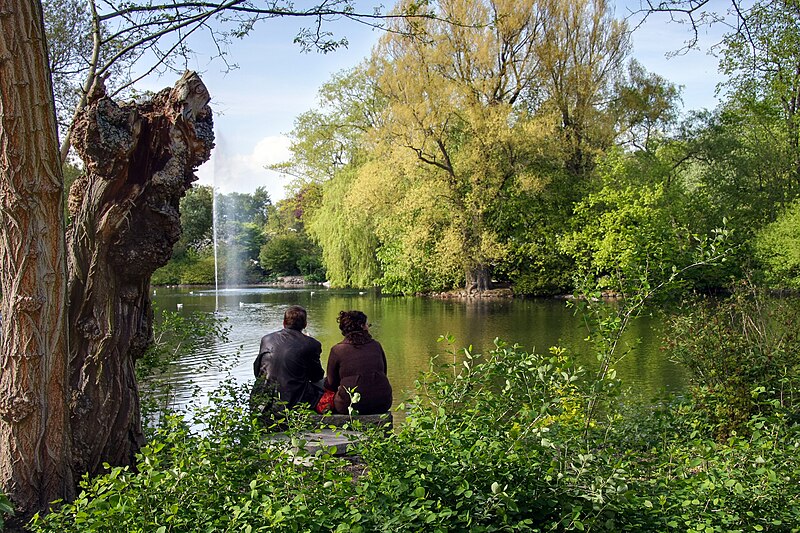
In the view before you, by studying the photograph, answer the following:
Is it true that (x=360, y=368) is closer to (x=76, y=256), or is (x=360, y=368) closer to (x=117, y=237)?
(x=117, y=237)

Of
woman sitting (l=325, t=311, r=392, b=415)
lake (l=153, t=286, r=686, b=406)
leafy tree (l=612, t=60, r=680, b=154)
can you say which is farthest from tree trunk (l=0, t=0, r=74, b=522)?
leafy tree (l=612, t=60, r=680, b=154)

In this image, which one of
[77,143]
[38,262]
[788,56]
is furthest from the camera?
[788,56]

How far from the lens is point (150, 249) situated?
4.59 metres

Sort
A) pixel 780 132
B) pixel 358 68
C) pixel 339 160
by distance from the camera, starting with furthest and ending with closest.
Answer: pixel 339 160, pixel 358 68, pixel 780 132

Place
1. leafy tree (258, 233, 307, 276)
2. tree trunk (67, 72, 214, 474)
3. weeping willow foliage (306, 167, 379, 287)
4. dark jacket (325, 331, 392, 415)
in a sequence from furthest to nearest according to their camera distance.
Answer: leafy tree (258, 233, 307, 276) → weeping willow foliage (306, 167, 379, 287) → dark jacket (325, 331, 392, 415) → tree trunk (67, 72, 214, 474)

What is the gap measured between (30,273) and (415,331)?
14.7 metres

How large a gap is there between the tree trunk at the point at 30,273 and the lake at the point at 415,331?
2827 mm

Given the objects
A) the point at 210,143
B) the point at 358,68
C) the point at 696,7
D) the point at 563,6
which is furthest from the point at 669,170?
the point at 210,143

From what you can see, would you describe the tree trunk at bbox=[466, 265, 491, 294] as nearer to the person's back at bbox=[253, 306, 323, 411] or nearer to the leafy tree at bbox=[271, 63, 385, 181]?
the leafy tree at bbox=[271, 63, 385, 181]

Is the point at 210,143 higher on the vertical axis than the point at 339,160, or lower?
lower

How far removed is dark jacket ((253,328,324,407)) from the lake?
0.52 meters

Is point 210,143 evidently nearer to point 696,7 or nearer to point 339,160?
point 696,7

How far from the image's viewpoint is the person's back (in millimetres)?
6156

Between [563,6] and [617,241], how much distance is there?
9716 mm
